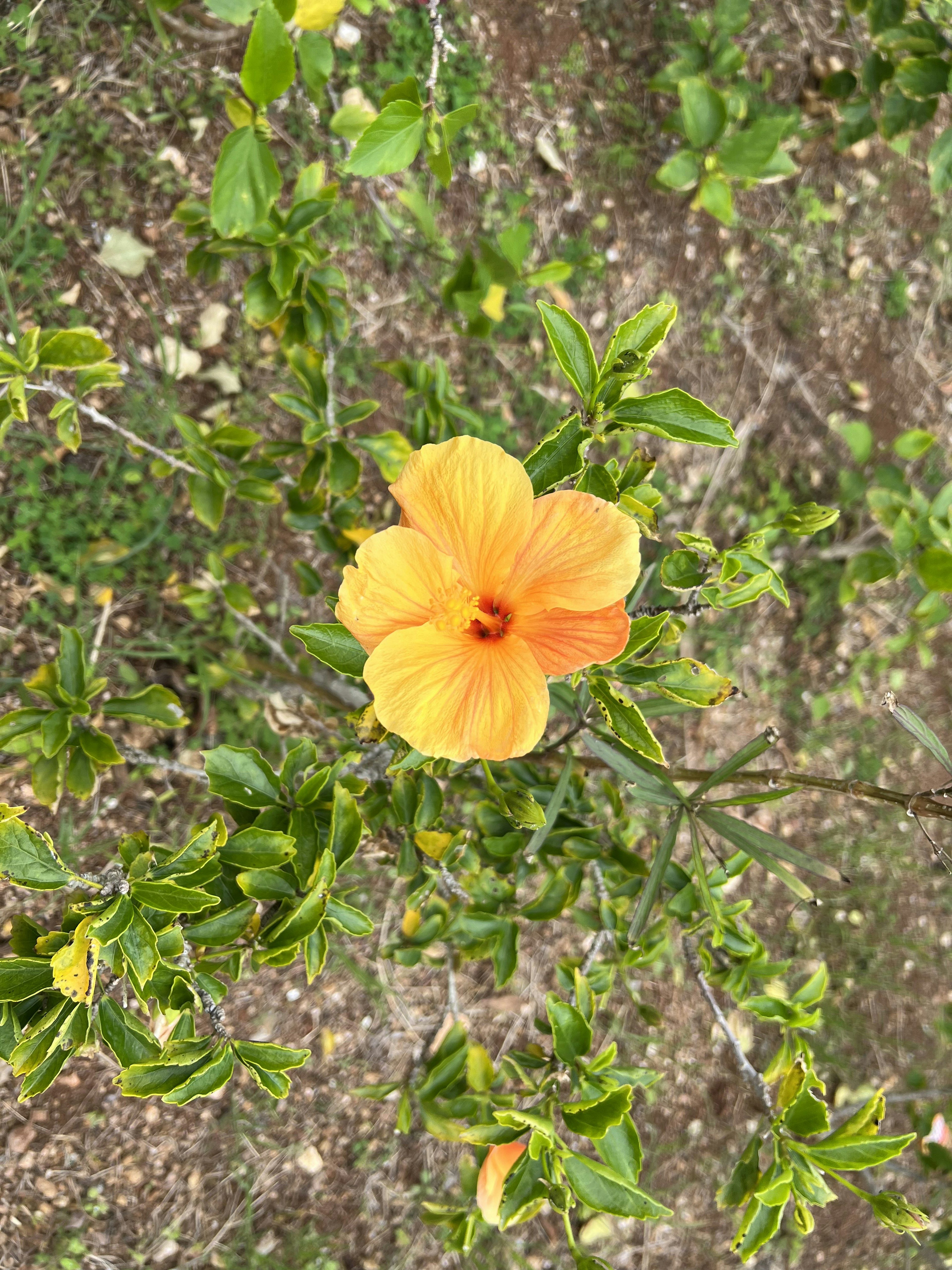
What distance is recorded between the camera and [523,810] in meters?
1.35

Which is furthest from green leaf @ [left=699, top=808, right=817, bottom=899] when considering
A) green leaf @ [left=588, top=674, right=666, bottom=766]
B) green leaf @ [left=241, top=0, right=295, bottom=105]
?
green leaf @ [left=241, top=0, right=295, bottom=105]

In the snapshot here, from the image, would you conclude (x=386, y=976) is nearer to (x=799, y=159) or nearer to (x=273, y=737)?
(x=273, y=737)

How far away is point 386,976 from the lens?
104 inches

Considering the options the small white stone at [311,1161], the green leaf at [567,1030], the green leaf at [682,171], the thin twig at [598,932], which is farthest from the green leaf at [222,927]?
the green leaf at [682,171]

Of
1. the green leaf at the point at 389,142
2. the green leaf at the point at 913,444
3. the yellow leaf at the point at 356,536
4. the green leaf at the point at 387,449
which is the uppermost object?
the green leaf at the point at 389,142

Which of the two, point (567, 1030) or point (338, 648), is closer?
point (338, 648)

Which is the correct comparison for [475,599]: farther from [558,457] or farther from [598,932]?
[598,932]

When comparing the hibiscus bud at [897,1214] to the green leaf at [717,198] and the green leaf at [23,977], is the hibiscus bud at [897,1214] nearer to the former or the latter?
the green leaf at [23,977]

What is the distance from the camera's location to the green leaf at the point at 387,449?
1924 millimetres

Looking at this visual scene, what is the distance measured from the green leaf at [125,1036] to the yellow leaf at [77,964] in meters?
0.06

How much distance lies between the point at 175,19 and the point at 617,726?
2309 millimetres

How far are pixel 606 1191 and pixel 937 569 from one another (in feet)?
6.40

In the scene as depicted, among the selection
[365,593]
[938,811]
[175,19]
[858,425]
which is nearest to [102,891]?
[365,593]

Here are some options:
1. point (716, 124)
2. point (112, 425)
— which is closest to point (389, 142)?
point (112, 425)
